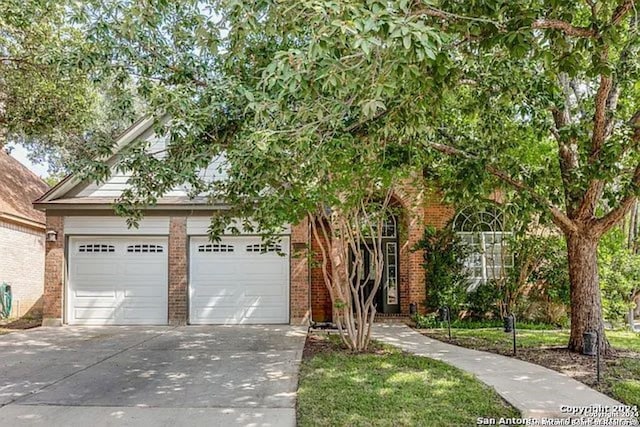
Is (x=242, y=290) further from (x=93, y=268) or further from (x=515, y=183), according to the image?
(x=515, y=183)

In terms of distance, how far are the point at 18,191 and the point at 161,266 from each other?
302 inches

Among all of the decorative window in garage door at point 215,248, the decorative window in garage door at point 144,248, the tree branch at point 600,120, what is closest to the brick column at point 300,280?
the decorative window in garage door at point 215,248

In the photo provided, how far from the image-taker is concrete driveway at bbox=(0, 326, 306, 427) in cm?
507

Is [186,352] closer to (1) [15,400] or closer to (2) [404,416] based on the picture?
(1) [15,400]

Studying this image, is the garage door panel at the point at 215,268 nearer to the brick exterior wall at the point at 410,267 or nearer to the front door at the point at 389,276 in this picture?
the brick exterior wall at the point at 410,267

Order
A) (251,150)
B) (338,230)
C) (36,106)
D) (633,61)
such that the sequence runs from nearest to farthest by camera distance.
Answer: (251,150)
(633,61)
(338,230)
(36,106)

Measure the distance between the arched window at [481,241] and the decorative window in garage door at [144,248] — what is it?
7654mm

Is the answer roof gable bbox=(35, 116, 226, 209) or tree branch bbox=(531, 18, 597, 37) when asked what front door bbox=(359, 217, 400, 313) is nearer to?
roof gable bbox=(35, 116, 226, 209)

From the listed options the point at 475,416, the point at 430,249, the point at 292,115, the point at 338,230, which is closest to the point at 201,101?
the point at 292,115

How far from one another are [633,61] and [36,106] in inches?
498

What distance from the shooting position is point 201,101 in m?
6.87

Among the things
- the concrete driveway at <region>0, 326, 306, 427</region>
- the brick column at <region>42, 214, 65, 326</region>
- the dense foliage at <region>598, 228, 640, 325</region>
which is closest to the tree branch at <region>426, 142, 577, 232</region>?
the dense foliage at <region>598, 228, 640, 325</region>

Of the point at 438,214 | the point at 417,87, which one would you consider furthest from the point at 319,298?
the point at 417,87

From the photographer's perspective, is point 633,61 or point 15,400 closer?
point 15,400
